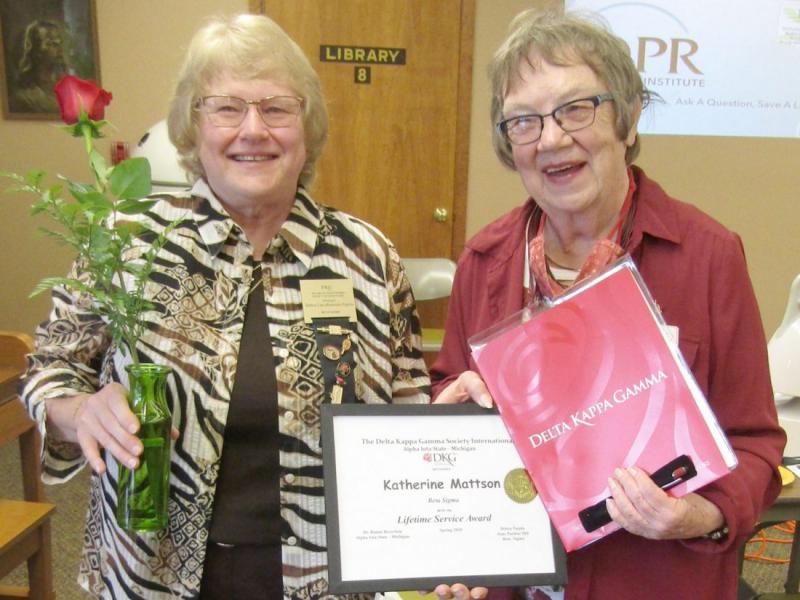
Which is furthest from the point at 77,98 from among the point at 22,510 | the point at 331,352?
the point at 22,510

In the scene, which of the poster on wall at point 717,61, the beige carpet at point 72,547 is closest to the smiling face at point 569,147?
the beige carpet at point 72,547

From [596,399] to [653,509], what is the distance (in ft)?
0.59

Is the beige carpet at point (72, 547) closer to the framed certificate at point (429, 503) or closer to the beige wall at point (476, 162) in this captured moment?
the beige wall at point (476, 162)

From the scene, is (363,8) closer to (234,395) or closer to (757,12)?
(757,12)

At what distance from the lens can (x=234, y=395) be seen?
1355 millimetres

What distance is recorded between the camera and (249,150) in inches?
54.8

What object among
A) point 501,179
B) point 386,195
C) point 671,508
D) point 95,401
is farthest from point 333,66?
point 671,508

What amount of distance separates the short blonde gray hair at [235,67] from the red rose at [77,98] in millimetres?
310

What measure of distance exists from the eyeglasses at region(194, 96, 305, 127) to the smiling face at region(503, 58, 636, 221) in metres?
0.44

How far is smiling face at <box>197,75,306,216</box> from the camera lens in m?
1.39

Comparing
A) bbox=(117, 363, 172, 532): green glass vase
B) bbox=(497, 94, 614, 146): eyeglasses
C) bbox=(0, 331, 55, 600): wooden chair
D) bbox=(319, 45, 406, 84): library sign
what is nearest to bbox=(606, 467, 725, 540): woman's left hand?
bbox=(497, 94, 614, 146): eyeglasses

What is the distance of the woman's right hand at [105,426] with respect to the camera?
113cm

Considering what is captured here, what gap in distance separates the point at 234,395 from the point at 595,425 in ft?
2.14

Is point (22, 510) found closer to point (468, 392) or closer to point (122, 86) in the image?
point (468, 392)
